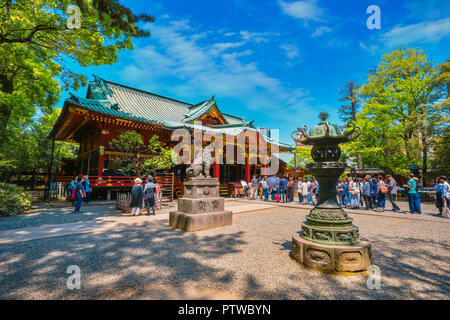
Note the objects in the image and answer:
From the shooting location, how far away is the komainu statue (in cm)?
669

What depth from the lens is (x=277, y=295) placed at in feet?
8.52

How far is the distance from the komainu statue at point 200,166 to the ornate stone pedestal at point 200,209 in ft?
0.73

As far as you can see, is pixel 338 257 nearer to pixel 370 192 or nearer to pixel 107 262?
pixel 107 262

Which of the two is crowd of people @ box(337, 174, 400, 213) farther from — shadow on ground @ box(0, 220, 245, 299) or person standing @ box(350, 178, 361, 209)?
shadow on ground @ box(0, 220, 245, 299)

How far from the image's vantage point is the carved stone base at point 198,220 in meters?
5.84

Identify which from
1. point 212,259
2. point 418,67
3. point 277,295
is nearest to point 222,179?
point 212,259

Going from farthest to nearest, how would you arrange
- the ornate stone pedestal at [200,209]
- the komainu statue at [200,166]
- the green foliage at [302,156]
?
the green foliage at [302,156] < the komainu statue at [200,166] < the ornate stone pedestal at [200,209]

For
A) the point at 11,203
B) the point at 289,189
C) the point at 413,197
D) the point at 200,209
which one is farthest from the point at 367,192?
the point at 11,203

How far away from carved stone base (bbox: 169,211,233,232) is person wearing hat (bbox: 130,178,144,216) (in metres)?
2.44

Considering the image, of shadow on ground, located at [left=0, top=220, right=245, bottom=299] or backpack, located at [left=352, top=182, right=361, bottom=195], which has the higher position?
backpack, located at [left=352, top=182, right=361, bottom=195]

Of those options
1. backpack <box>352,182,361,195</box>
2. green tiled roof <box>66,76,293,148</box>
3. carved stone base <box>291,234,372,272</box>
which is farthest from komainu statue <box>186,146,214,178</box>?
backpack <box>352,182,361,195</box>

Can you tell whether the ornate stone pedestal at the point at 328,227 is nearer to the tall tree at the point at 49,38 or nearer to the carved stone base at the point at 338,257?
the carved stone base at the point at 338,257

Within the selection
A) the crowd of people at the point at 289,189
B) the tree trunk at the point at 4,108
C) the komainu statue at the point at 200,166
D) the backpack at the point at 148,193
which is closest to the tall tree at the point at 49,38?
the tree trunk at the point at 4,108
